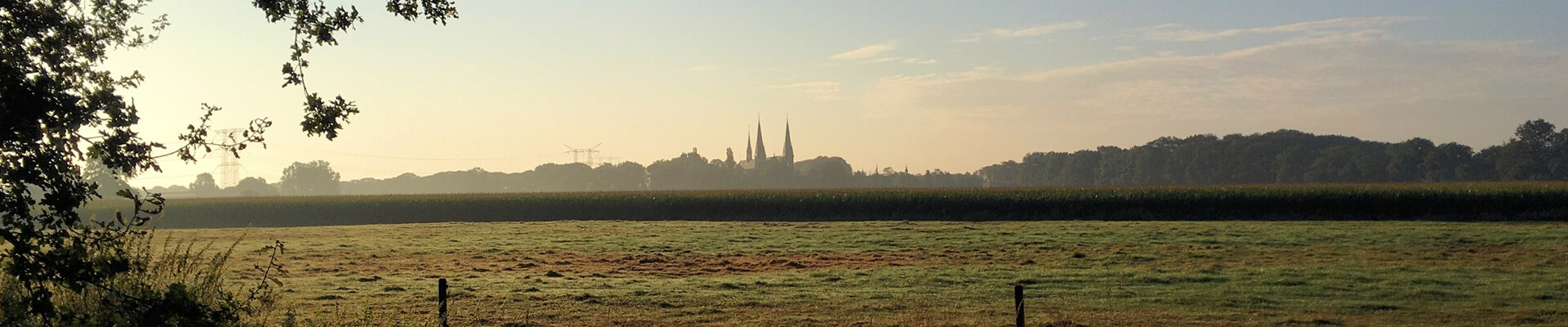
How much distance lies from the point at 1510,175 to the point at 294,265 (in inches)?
4400

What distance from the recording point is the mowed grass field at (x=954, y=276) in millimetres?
18125

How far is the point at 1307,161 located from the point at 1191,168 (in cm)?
1308

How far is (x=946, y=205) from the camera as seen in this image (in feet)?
189

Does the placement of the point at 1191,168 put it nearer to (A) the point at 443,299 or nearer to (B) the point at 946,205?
(B) the point at 946,205

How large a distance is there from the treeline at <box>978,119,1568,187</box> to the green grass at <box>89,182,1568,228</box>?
43410mm

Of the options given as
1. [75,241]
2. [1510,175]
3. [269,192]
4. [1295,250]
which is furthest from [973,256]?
[269,192]

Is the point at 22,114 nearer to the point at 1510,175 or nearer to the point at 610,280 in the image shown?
the point at 610,280

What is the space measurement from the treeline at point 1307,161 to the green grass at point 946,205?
142 ft

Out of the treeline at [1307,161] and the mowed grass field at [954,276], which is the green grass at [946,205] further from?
the treeline at [1307,161]

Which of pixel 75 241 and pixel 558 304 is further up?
pixel 75 241

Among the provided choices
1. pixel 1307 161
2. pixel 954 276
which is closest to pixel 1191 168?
pixel 1307 161

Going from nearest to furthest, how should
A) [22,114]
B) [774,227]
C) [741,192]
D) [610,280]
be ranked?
[22,114], [610,280], [774,227], [741,192]

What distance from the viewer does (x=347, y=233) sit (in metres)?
48.3

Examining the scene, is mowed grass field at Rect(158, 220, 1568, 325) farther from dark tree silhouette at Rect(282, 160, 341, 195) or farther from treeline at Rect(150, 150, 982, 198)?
dark tree silhouette at Rect(282, 160, 341, 195)
